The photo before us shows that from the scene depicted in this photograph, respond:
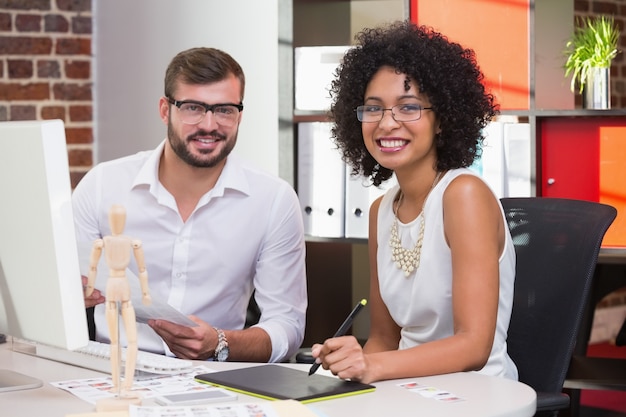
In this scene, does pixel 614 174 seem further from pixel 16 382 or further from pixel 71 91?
pixel 71 91

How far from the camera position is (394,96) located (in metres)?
2.00

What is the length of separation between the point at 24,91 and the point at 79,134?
28 cm

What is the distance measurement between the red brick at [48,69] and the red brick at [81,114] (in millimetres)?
147

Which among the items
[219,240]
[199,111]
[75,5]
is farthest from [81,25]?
[219,240]

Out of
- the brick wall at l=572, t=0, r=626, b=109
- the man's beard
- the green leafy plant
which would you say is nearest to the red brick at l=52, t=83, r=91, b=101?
the man's beard

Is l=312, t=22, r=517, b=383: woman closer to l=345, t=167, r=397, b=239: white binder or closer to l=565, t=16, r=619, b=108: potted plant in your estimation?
l=345, t=167, r=397, b=239: white binder

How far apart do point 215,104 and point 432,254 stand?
2.35ft

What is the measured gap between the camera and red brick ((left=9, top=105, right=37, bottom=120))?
367cm

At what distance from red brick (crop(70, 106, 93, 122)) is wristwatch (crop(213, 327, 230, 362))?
2.03 metres

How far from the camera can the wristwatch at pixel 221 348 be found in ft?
6.59

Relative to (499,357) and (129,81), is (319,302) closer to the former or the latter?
(129,81)

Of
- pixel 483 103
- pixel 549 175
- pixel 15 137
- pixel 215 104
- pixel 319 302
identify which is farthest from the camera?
pixel 319 302

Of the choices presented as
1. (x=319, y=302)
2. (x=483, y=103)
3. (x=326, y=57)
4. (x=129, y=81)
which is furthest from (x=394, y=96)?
(x=129, y=81)

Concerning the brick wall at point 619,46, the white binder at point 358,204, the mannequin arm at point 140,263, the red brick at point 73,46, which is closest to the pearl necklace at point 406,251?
the mannequin arm at point 140,263
